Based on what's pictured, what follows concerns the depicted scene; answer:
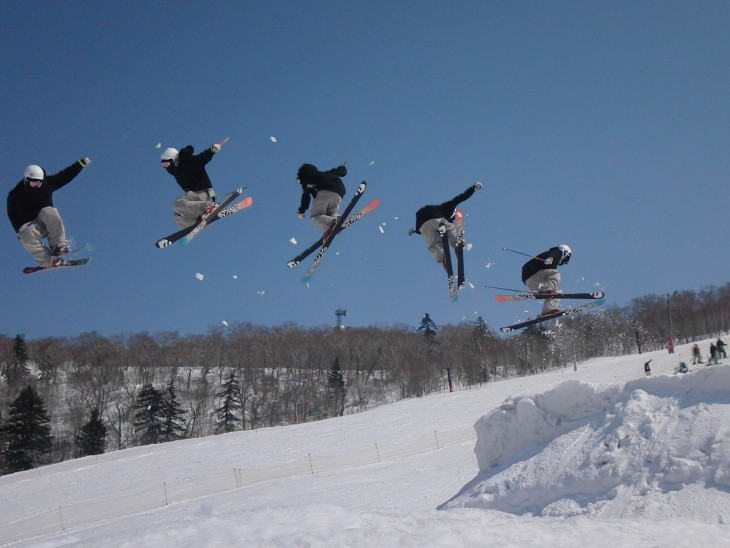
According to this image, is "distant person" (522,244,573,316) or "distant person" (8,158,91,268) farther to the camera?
"distant person" (522,244,573,316)

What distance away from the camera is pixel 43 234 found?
11094 mm

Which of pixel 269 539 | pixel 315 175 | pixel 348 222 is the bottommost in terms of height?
pixel 269 539

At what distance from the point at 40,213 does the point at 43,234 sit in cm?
46

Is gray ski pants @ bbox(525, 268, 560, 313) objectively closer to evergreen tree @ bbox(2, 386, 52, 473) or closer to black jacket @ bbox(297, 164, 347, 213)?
black jacket @ bbox(297, 164, 347, 213)

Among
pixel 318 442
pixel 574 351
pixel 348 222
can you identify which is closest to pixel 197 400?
pixel 318 442

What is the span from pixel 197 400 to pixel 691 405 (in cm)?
6497

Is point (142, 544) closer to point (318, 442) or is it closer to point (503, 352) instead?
point (318, 442)

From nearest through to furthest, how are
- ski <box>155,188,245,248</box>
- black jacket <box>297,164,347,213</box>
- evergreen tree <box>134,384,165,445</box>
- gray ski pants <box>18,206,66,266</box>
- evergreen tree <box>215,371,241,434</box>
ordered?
gray ski pants <box>18,206,66,266</box>
ski <box>155,188,245,248</box>
black jacket <box>297,164,347,213</box>
evergreen tree <box>134,384,165,445</box>
evergreen tree <box>215,371,241,434</box>

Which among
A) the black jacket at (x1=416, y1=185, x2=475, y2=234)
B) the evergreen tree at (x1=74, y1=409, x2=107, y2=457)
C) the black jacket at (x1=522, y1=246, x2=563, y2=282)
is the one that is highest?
the black jacket at (x1=416, y1=185, x2=475, y2=234)

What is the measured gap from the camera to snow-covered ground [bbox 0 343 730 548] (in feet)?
20.6

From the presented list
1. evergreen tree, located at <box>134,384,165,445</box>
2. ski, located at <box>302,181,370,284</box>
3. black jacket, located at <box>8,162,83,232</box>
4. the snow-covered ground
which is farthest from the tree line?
black jacket, located at <box>8,162,83,232</box>

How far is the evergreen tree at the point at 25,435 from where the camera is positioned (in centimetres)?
4738

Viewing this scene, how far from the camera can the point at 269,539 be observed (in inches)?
228

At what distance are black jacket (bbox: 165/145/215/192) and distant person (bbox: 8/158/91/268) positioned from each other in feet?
6.73
